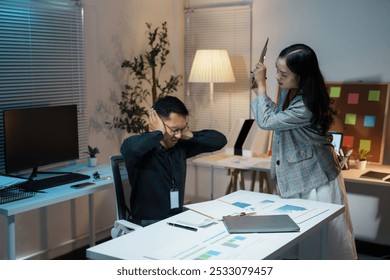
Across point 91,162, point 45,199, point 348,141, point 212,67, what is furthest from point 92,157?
point 348,141

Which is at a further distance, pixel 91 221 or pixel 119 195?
pixel 91 221

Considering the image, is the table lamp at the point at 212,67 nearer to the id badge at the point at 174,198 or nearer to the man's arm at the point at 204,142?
the man's arm at the point at 204,142

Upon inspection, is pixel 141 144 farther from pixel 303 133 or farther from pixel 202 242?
pixel 303 133

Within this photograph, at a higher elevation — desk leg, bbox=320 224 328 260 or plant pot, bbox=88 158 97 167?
plant pot, bbox=88 158 97 167

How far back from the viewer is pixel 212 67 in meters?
4.29

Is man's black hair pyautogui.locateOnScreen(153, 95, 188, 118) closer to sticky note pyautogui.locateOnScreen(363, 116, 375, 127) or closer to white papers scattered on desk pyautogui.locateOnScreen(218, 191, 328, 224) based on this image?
white papers scattered on desk pyautogui.locateOnScreen(218, 191, 328, 224)

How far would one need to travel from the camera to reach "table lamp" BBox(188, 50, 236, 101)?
14.1ft

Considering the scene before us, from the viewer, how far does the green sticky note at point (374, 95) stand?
3.85 m

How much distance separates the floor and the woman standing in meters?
1.21

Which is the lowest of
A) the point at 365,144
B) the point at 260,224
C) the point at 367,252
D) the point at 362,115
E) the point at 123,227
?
the point at 367,252

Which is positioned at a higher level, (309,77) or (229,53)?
(229,53)

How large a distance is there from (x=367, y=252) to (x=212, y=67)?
1.84 m

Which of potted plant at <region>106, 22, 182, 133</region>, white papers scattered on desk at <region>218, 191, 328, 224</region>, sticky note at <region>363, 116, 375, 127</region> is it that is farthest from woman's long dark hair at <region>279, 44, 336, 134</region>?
potted plant at <region>106, 22, 182, 133</region>

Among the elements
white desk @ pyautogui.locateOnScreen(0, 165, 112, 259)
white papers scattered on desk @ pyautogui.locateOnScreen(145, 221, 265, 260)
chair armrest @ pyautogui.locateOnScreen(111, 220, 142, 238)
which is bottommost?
chair armrest @ pyautogui.locateOnScreen(111, 220, 142, 238)
